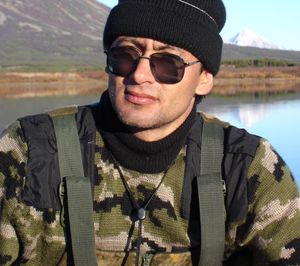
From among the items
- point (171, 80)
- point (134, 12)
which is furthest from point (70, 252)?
point (134, 12)

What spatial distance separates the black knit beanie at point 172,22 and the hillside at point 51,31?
103793 mm

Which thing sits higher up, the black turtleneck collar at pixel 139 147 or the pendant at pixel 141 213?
the black turtleneck collar at pixel 139 147

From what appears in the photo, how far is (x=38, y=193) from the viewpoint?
2.27 metres

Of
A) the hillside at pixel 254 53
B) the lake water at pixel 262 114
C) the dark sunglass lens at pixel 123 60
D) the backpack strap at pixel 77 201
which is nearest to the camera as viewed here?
the backpack strap at pixel 77 201

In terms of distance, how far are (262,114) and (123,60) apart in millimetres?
16838

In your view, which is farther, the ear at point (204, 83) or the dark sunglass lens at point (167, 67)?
the ear at point (204, 83)

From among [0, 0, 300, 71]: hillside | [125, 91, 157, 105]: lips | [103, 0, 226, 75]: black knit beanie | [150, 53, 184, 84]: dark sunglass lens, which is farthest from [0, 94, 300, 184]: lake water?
[0, 0, 300, 71]: hillside

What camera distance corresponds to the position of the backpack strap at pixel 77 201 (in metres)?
2.26

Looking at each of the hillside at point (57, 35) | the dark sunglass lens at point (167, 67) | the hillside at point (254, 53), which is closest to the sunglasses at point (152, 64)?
the dark sunglass lens at point (167, 67)

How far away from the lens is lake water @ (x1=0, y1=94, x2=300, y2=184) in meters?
11.8

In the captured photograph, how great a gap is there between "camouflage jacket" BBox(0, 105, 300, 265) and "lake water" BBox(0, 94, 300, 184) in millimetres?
6442

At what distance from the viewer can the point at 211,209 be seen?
232 cm

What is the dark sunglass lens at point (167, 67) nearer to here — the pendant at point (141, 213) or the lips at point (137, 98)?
the lips at point (137, 98)

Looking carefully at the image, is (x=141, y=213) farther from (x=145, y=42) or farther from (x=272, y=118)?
(x=272, y=118)
